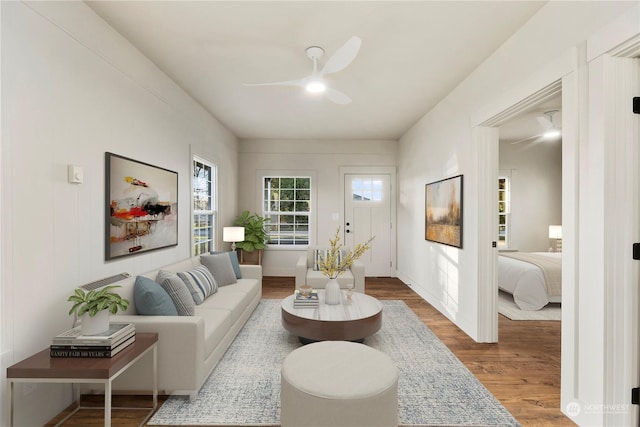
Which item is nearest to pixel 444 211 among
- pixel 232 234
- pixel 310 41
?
pixel 310 41

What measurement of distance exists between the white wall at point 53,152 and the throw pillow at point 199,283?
1.38ft

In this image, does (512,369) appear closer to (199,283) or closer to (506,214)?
(199,283)

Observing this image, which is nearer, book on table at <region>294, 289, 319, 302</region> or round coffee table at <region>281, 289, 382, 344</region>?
round coffee table at <region>281, 289, 382, 344</region>

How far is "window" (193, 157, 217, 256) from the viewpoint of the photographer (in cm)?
438

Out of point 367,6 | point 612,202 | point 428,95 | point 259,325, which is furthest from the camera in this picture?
point 428,95

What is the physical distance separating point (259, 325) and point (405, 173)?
12.3 feet

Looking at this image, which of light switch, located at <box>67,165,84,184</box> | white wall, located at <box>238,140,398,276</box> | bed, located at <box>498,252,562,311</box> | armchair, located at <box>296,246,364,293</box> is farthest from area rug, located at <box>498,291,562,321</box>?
light switch, located at <box>67,165,84,184</box>

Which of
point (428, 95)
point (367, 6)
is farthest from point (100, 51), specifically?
point (428, 95)

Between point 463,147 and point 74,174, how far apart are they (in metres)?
3.51

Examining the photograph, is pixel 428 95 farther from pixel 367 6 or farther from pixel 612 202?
pixel 612 202

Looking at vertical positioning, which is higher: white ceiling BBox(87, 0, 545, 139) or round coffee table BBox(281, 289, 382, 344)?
white ceiling BBox(87, 0, 545, 139)

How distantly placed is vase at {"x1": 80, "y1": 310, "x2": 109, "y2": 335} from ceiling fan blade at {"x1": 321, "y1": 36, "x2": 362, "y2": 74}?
225cm

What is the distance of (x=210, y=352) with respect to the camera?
237cm

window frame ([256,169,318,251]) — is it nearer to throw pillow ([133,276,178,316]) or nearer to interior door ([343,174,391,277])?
interior door ([343,174,391,277])
